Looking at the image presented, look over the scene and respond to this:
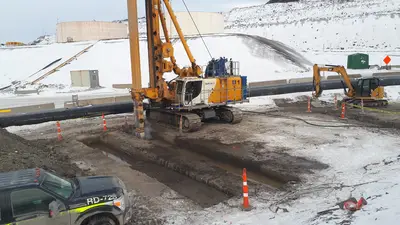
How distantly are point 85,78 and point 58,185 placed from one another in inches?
1201

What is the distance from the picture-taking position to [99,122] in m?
19.9

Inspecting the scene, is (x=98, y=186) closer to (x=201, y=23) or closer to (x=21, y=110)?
(x=21, y=110)

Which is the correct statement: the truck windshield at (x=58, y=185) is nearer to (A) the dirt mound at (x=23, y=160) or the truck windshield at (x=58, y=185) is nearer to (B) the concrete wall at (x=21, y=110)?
(A) the dirt mound at (x=23, y=160)

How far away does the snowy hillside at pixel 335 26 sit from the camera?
213ft

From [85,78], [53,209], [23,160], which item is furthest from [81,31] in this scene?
[53,209]

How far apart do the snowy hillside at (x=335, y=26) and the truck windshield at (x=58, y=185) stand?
189 ft

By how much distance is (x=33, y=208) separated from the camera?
590 centimetres

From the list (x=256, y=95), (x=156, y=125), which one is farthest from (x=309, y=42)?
(x=156, y=125)

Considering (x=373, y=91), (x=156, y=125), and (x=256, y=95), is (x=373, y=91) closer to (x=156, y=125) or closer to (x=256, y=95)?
(x=256, y=95)

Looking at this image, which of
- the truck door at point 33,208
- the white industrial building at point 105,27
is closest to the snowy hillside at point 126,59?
the white industrial building at point 105,27

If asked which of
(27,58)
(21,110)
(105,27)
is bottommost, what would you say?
(21,110)

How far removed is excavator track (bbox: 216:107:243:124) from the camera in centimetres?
1766

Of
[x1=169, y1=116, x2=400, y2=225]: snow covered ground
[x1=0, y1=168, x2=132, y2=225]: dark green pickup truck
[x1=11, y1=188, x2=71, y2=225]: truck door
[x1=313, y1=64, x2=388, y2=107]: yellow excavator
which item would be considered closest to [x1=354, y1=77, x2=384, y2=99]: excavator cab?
[x1=313, y1=64, x2=388, y2=107]: yellow excavator

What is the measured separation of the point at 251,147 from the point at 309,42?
63.6 metres
